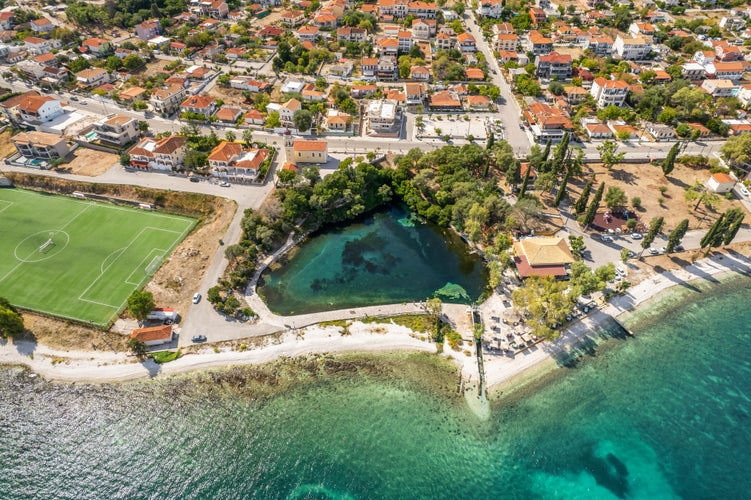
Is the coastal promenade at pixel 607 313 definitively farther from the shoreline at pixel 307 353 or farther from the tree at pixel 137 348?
the tree at pixel 137 348

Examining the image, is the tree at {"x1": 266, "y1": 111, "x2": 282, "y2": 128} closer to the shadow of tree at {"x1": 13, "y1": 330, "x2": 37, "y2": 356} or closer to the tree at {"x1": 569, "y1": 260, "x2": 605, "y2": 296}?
the shadow of tree at {"x1": 13, "y1": 330, "x2": 37, "y2": 356}

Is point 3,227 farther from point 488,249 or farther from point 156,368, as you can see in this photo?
point 488,249

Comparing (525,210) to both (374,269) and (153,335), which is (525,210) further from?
(153,335)

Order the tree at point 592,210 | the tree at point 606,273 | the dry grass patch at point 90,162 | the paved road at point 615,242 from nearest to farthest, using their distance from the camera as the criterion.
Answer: the tree at point 606,273
the paved road at point 615,242
the tree at point 592,210
the dry grass patch at point 90,162

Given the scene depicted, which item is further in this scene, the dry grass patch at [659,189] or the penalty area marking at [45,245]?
the dry grass patch at [659,189]

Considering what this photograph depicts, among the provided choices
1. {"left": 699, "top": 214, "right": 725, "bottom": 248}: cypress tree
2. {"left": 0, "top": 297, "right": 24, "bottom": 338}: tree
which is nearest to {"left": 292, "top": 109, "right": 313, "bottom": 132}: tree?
{"left": 0, "top": 297, "right": 24, "bottom": 338}: tree

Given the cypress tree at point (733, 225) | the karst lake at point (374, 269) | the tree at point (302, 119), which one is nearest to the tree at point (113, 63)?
the tree at point (302, 119)

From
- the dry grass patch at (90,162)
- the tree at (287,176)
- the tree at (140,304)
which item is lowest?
the tree at (140,304)
